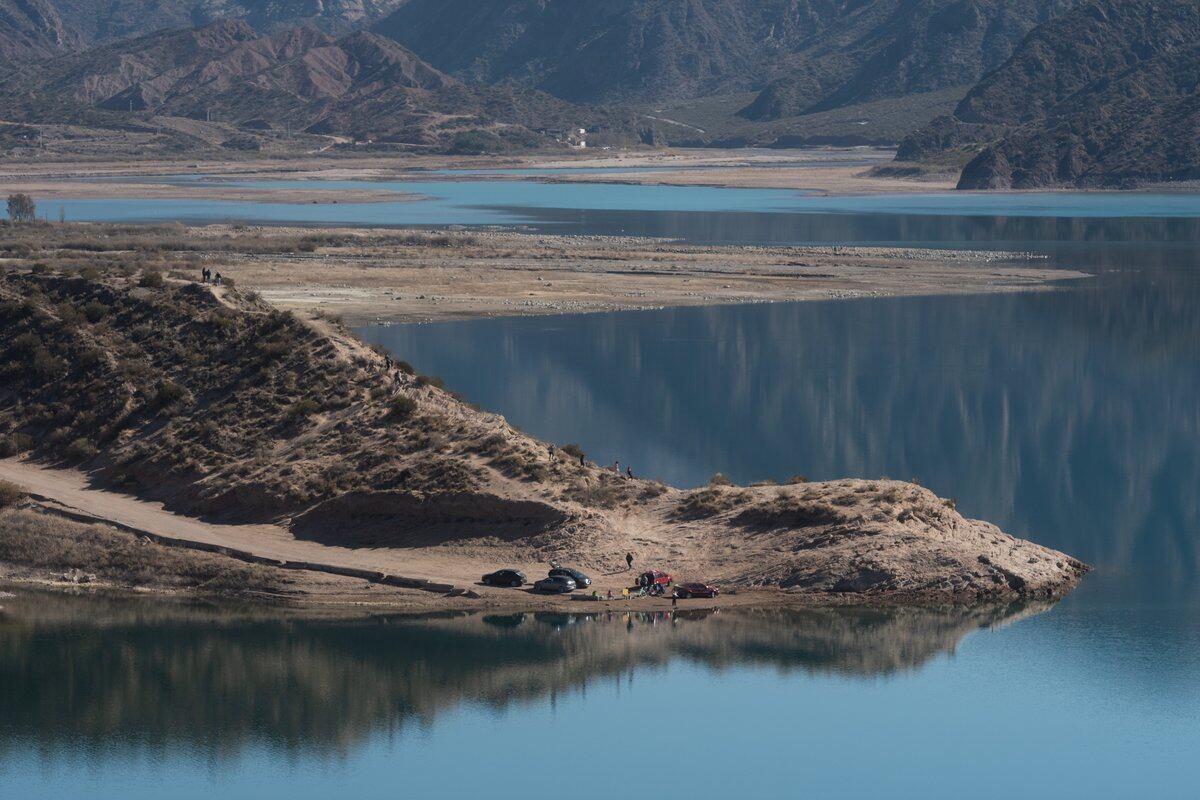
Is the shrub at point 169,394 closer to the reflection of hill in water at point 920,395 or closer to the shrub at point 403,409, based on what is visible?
the shrub at point 403,409

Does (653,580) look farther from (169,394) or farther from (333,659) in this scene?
(169,394)

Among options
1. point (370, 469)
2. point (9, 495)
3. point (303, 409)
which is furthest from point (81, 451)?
point (370, 469)

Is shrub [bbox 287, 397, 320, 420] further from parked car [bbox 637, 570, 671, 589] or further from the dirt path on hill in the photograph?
parked car [bbox 637, 570, 671, 589]

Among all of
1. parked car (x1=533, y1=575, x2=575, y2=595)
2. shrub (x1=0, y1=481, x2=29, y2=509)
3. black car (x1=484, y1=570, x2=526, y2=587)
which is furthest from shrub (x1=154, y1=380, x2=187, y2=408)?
parked car (x1=533, y1=575, x2=575, y2=595)

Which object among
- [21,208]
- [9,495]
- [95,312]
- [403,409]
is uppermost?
[21,208]

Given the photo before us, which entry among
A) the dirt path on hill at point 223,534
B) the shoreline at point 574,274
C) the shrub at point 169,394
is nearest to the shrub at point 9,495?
the dirt path on hill at point 223,534

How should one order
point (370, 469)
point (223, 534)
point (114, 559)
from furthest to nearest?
point (370, 469), point (223, 534), point (114, 559)
